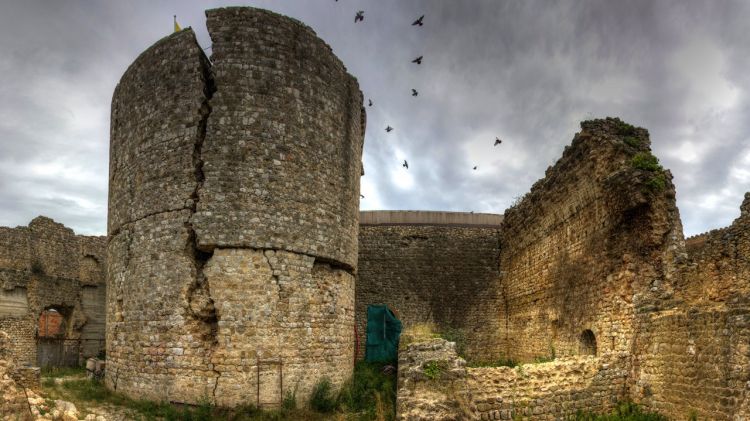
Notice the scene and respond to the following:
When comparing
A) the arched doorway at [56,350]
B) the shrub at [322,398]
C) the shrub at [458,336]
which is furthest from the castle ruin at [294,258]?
the arched doorway at [56,350]

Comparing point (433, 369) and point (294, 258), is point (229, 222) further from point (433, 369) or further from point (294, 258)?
point (433, 369)

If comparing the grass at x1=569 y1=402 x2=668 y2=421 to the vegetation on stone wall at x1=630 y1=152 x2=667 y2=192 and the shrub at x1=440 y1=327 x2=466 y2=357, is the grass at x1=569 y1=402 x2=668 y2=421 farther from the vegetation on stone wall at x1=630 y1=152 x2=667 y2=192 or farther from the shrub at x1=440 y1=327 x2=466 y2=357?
the shrub at x1=440 y1=327 x2=466 y2=357

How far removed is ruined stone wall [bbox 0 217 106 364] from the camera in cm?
1614

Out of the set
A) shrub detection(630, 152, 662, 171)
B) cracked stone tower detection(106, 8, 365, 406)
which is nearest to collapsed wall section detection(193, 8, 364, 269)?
cracked stone tower detection(106, 8, 365, 406)

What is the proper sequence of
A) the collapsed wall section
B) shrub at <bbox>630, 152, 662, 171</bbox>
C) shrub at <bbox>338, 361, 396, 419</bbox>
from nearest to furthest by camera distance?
the collapsed wall section < shrub at <bbox>338, 361, 396, 419</bbox> < shrub at <bbox>630, 152, 662, 171</bbox>

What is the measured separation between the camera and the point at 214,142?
367 inches

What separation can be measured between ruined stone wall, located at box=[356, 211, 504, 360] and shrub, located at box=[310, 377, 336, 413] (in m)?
7.46

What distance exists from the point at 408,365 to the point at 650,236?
16.0 feet

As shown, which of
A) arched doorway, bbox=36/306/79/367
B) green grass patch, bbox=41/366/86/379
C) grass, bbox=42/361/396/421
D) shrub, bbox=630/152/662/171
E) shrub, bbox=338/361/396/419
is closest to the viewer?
grass, bbox=42/361/396/421

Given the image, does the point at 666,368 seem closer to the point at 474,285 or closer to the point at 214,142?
the point at 214,142

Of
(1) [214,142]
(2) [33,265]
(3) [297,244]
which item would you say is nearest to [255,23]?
(1) [214,142]

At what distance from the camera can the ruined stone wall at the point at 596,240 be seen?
948cm

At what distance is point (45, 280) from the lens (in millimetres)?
17266

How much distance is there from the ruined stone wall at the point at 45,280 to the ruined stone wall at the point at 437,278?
927cm
